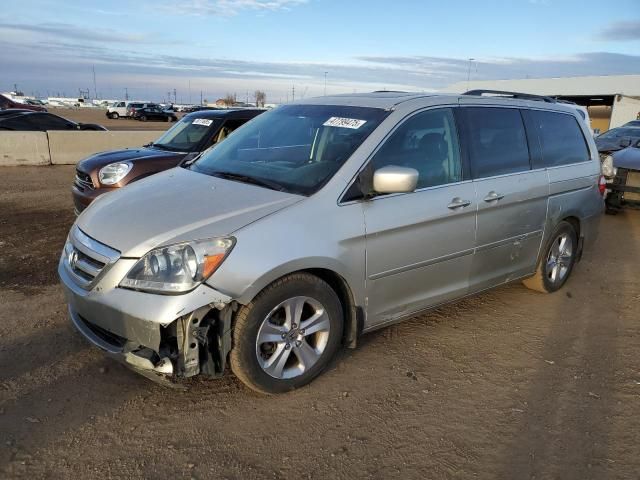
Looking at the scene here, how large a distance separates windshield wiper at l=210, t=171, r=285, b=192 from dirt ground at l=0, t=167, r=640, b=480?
4.26 feet

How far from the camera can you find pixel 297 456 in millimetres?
2758

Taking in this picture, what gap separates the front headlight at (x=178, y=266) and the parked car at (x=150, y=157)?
3113 mm

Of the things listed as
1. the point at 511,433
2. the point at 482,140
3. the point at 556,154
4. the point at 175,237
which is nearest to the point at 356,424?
the point at 511,433

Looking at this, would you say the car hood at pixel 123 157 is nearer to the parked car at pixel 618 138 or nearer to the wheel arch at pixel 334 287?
the wheel arch at pixel 334 287

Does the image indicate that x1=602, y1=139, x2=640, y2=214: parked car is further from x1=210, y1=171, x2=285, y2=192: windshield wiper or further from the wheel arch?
x1=210, y1=171, x2=285, y2=192: windshield wiper

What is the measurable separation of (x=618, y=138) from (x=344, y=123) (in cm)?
1179

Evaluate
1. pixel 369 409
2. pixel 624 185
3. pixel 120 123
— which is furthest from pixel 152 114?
pixel 369 409

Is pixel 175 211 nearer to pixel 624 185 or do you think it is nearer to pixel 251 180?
pixel 251 180

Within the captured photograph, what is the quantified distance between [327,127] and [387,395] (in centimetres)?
194

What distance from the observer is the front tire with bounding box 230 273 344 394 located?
2.99m

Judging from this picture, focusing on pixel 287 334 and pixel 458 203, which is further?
pixel 458 203

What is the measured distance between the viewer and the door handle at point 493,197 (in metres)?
4.09

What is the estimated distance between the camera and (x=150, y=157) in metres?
6.82

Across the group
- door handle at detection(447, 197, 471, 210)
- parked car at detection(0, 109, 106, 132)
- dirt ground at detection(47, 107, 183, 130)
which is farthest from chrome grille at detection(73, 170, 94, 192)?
dirt ground at detection(47, 107, 183, 130)
